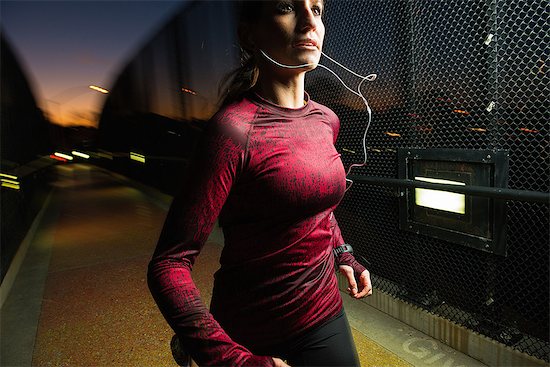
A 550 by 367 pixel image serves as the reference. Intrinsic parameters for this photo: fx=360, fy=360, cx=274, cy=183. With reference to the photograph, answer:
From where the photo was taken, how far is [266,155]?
1.12 metres

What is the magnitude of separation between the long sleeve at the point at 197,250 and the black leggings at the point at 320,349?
411 millimetres

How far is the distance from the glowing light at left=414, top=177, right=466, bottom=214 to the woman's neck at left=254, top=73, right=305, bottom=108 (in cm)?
159

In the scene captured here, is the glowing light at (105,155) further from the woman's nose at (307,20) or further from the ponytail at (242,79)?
the woman's nose at (307,20)

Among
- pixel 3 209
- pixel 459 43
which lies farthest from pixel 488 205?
pixel 3 209

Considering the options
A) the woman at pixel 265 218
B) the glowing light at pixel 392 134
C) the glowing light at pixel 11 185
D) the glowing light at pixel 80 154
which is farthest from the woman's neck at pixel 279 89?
the glowing light at pixel 80 154

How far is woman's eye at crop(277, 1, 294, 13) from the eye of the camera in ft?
4.15

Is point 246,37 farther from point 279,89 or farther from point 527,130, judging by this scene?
point 527,130

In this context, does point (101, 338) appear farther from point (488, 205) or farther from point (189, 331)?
point (488, 205)

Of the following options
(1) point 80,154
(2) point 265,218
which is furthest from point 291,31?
(1) point 80,154

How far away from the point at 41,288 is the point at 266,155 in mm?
4788

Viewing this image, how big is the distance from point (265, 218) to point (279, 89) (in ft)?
1.63

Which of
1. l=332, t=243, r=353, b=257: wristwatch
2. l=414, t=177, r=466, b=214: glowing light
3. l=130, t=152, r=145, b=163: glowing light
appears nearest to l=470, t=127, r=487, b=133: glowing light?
l=414, t=177, r=466, b=214: glowing light

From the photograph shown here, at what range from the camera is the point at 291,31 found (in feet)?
4.17

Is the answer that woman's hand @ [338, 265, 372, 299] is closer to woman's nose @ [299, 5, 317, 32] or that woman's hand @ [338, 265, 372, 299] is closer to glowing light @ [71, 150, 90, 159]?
woman's nose @ [299, 5, 317, 32]
